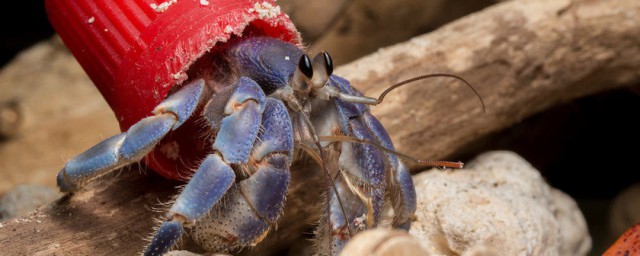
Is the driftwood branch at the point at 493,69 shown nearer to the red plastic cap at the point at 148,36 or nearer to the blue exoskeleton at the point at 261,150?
the blue exoskeleton at the point at 261,150

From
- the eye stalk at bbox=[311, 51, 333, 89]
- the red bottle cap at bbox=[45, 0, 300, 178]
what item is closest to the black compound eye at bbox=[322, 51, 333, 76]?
the eye stalk at bbox=[311, 51, 333, 89]

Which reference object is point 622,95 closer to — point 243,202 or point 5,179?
point 243,202

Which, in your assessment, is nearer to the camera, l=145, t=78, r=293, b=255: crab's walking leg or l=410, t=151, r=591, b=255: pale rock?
l=145, t=78, r=293, b=255: crab's walking leg

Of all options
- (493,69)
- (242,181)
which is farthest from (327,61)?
(493,69)

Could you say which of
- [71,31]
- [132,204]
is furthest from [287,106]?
[71,31]

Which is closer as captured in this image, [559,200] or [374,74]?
[374,74]

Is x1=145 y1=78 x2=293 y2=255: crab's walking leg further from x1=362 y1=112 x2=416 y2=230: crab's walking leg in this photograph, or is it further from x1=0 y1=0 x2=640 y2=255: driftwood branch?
x1=0 y1=0 x2=640 y2=255: driftwood branch

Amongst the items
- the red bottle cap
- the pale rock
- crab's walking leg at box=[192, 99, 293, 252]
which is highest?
the red bottle cap

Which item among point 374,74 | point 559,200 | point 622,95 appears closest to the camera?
point 374,74
